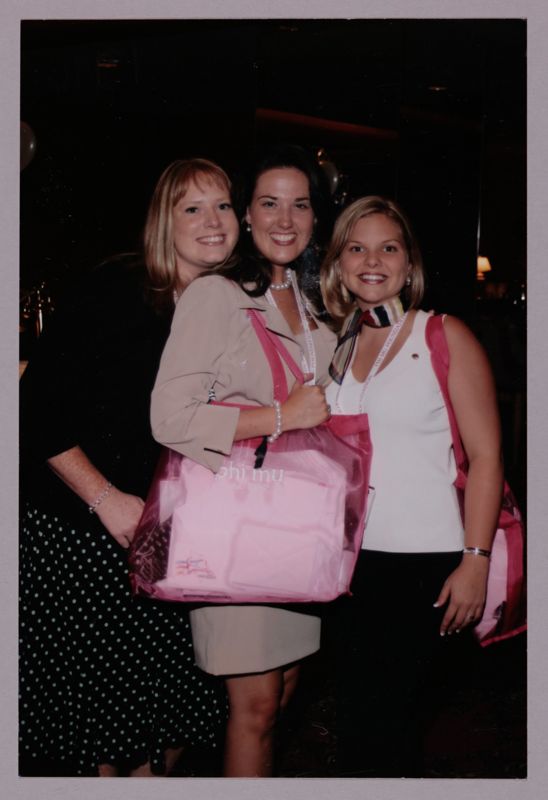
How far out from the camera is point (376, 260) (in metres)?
2.24

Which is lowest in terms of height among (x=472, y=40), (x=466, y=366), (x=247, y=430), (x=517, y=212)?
(x=247, y=430)

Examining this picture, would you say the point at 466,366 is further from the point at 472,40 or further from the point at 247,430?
the point at 472,40

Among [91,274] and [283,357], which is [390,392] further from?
[91,274]

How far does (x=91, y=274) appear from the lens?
2.36m

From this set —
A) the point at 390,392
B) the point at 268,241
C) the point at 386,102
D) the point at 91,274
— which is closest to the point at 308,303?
the point at 268,241

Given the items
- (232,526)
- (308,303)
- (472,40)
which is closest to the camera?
(232,526)

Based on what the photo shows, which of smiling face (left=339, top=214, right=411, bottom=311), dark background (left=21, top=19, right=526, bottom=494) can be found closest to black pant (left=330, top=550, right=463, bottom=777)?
smiling face (left=339, top=214, right=411, bottom=311)

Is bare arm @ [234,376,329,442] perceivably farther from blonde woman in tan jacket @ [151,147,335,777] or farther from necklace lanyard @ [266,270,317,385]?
necklace lanyard @ [266,270,317,385]

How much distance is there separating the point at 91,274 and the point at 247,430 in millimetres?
716

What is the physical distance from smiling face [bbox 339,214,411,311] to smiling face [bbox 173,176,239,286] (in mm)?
383

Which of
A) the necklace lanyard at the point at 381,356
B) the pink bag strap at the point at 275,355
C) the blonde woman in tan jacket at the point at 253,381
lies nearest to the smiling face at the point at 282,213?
the blonde woman in tan jacket at the point at 253,381

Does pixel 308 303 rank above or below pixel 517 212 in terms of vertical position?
Result: below

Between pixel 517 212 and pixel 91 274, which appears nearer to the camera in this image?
pixel 91 274

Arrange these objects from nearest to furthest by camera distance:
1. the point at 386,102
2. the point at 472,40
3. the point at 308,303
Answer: the point at 308,303 → the point at 472,40 → the point at 386,102
